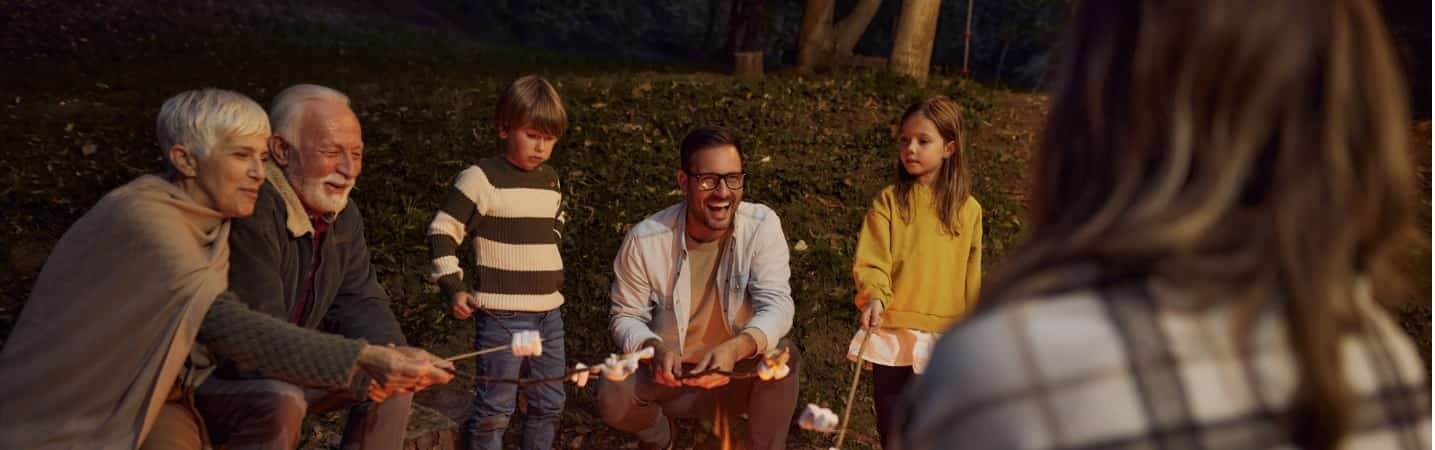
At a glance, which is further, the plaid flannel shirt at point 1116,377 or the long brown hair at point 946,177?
the long brown hair at point 946,177

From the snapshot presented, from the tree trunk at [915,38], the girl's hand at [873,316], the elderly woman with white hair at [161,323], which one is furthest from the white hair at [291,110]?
the tree trunk at [915,38]

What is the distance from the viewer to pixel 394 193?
1079 cm

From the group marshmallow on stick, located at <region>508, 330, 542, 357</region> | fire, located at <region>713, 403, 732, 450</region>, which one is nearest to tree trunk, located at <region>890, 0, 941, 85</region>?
fire, located at <region>713, 403, 732, 450</region>

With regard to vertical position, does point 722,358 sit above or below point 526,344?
below

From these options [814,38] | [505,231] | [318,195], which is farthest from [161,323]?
[814,38]

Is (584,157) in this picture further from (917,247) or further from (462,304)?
(917,247)

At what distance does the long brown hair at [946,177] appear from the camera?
6508mm

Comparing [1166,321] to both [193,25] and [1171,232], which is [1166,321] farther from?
[193,25]

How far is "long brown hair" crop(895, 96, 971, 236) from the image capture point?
651cm

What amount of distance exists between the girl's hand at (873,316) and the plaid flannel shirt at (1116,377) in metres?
4.60

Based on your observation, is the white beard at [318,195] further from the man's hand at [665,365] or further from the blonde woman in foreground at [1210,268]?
the blonde woman in foreground at [1210,268]

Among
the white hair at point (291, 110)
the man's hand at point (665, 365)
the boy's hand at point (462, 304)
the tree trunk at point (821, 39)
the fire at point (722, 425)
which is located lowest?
the fire at point (722, 425)

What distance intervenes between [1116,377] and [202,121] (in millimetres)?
3937

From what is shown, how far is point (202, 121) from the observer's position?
477 cm
